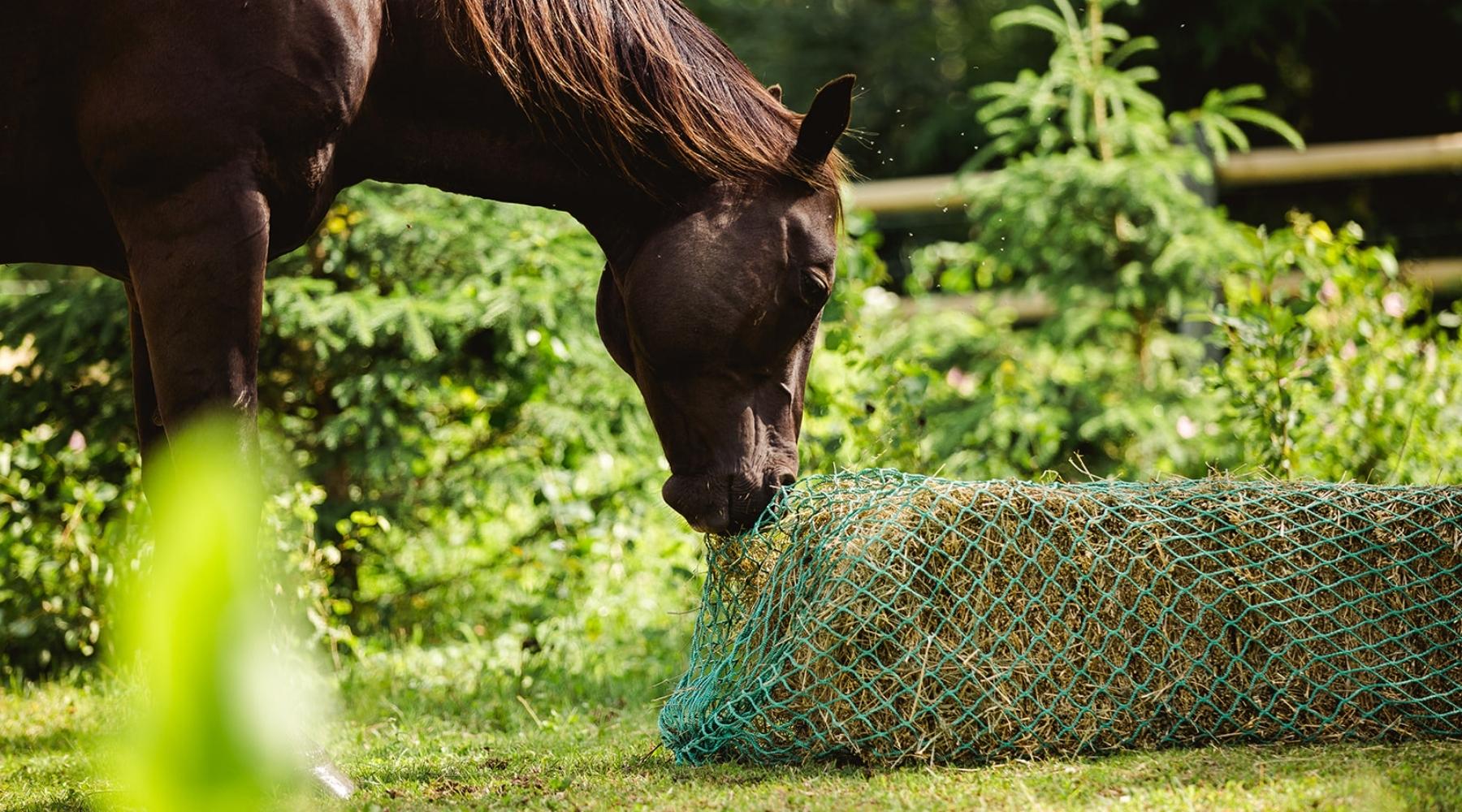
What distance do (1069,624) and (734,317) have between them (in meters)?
0.99

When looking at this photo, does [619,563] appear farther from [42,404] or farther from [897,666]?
[897,666]

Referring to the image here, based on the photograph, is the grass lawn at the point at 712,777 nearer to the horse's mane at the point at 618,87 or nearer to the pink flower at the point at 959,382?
the horse's mane at the point at 618,87

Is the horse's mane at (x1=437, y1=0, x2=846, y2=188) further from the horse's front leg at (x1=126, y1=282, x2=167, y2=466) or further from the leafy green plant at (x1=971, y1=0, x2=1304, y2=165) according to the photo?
the leafy green plant at (x1=971, y1=0, x2=1304, y2=165)

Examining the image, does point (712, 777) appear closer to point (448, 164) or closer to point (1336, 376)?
point (448, 164)

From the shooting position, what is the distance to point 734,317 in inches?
104

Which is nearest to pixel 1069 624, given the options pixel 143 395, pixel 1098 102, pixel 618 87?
pixel 618 87

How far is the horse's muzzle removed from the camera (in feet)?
8.76

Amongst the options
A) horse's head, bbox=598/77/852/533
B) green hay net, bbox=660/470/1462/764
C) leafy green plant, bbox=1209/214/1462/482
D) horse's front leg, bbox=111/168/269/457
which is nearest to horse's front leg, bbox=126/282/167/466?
horse's front leg, bbox=111/168/269/457

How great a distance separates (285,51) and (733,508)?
1318 millimetres

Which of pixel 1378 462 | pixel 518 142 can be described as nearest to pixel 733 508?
pixel 518 142

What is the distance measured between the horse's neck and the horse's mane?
58 mm

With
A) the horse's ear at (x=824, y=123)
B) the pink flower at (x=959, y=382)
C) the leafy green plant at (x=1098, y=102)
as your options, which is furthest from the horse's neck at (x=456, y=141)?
the leafy green plant at (x=1098, y=102)

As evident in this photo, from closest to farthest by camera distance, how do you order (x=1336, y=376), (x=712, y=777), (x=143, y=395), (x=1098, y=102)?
1. (x=712, y=777)
2. (x=143, y=395)
3. (x=1336, y=376)
4. (x=1098, y=102)

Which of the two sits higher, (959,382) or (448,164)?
(448,164)
